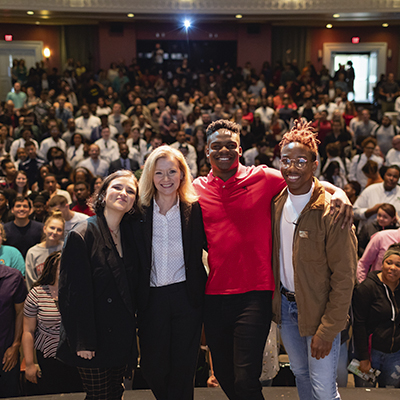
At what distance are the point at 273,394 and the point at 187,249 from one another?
1347 millimetres

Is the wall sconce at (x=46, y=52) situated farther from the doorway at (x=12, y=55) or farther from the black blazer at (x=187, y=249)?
the black blazer at (x=187, y=249)

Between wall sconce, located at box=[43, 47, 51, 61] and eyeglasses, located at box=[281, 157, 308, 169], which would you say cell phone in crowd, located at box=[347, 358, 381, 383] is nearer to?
eyeglasses, located at box=[281, 157, 308, 169]

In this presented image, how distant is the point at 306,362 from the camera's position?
2.40 meters

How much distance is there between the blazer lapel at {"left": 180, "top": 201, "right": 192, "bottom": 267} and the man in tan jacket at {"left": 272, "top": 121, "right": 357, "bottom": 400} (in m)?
0.45

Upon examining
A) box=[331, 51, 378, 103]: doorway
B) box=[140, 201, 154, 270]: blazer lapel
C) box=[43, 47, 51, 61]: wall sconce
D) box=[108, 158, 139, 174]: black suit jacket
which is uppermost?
box=[43, 47, 51, 61]: wall sconce

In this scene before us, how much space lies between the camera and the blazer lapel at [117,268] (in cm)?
233

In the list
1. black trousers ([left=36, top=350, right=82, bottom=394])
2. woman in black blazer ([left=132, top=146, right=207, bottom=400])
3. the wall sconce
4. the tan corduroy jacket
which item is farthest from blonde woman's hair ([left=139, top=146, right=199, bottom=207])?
the wall sconce

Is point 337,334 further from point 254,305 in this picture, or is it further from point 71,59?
point 71,59

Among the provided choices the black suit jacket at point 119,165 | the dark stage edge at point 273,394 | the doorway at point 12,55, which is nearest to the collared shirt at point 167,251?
the dark stage edge at point 273,394

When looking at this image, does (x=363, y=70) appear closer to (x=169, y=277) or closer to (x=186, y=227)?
(x=186, y=227)

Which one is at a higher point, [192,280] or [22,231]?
[192,280]

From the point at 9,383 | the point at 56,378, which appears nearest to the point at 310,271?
the point at 56,378

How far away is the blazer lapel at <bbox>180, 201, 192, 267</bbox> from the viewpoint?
2475 mm

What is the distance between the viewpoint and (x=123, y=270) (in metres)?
2.34
